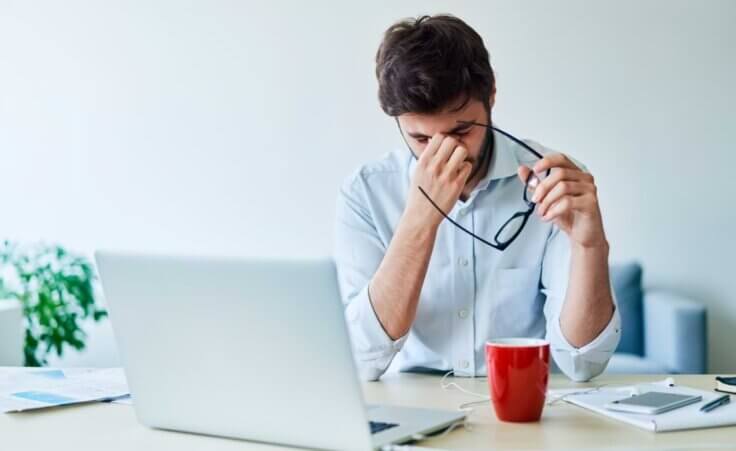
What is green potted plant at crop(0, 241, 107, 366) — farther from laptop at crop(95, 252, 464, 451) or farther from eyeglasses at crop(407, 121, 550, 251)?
laptop at crop(95, 252, 464, 451)

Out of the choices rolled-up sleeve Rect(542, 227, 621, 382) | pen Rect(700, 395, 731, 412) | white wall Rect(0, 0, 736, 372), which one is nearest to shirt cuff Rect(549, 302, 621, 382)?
rolled-up sleeve Rect(542, 227, 621, 382)

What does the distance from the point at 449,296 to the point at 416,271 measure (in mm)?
165

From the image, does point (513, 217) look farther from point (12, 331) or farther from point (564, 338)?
point (12, 331)

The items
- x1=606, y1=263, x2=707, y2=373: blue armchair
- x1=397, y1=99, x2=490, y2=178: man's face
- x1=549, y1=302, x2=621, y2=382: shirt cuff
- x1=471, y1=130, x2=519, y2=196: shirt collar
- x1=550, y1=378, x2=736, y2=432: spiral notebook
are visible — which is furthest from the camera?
x1=606, y1=263, x2=707, y2=373: blue armchair

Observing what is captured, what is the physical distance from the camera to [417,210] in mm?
1534

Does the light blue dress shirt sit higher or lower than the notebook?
higher

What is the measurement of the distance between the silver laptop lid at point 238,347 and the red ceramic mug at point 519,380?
233 millimetres

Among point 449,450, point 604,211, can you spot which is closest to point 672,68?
point 604,211

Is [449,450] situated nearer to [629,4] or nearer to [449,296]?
[449,296]

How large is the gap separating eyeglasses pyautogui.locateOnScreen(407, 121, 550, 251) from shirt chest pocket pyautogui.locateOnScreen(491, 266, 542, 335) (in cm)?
6

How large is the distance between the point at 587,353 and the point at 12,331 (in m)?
2.29

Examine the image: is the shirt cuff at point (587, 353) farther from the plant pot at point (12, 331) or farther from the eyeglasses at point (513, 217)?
the plant pot at point (12, 331)

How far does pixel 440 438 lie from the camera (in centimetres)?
107

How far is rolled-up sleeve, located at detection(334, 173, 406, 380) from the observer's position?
57.7 inches
